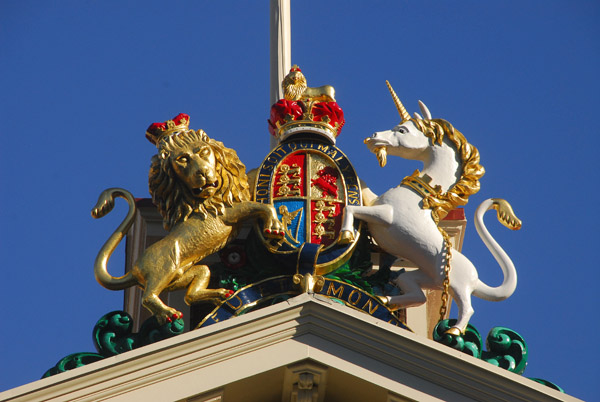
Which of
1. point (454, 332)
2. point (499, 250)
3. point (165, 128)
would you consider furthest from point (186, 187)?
point (499, 250)

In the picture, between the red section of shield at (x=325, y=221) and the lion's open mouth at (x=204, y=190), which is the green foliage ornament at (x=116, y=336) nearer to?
the lion's open mouth at (x=204, y=190)

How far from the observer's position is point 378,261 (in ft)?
59.0

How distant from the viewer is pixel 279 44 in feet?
73.8

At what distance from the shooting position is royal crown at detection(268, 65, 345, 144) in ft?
60.3

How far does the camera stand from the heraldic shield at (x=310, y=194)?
17.2 meters

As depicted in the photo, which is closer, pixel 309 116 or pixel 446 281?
pixel 446 281

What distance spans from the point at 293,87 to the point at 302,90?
0.12 meters

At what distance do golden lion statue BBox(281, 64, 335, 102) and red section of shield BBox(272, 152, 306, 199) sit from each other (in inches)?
41.4

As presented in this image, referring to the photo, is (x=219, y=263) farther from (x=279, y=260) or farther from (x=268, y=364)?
(x=268, y=364)

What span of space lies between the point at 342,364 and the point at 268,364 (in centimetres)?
66

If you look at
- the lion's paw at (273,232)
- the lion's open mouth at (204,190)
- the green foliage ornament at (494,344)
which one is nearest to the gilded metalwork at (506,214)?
the green foliage ornament at (494,344)

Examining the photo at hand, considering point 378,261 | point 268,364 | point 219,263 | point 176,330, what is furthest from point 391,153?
point 268,364

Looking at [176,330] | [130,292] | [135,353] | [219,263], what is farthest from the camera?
[130,292]

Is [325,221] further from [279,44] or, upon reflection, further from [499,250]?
[279,44]
